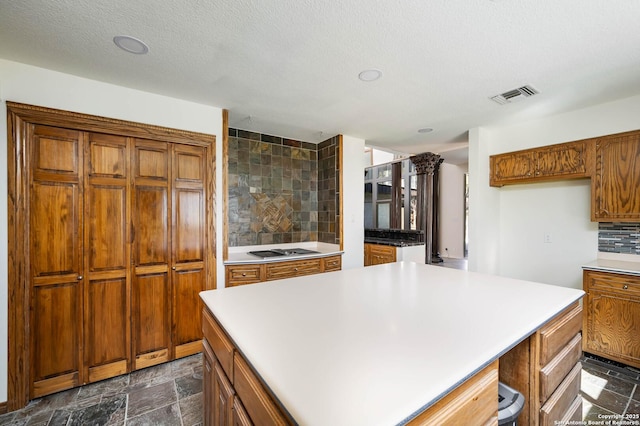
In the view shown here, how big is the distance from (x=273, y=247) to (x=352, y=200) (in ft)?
4.26

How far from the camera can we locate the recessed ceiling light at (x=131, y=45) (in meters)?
1.71

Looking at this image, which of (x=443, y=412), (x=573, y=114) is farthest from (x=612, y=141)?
(x=443, y=412)

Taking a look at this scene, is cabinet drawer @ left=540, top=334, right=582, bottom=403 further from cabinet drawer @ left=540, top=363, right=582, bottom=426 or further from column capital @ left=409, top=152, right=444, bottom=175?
column capital @ left=409, top=152, right=444, bottom=175

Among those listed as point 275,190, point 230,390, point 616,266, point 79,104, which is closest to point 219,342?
point 230,390

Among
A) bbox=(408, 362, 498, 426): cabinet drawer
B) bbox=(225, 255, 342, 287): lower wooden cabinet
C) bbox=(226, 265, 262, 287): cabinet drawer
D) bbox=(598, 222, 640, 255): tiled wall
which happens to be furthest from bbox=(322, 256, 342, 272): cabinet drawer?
bbox=(598, 222, 640, 255): tiled wall

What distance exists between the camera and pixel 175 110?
8.51 feet

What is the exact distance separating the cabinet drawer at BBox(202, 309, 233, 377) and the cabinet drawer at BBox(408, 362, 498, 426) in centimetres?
70

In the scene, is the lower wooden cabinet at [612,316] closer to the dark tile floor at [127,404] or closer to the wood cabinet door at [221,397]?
the wood cabinet door at [221,397]

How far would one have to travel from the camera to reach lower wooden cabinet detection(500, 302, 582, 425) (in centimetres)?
120

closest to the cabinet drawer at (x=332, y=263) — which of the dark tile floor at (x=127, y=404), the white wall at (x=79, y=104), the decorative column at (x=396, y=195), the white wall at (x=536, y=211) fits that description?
the white wall at (x=79, y=104)

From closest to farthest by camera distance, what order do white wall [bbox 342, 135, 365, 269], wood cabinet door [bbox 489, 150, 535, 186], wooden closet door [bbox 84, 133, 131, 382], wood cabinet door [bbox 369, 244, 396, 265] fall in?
wooden closet door [bbox 84, 133, 131, 382] < wood cabinet door [bbox 489, 150, 535, 186] < white wall [bbox 342, 135, 365, 269] < wood cabinet door [bbox 369, 244, 396, 265]

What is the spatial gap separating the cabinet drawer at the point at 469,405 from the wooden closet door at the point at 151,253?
250cm

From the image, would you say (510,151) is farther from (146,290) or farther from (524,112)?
(146,290)

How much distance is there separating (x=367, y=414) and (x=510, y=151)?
12.4ft
